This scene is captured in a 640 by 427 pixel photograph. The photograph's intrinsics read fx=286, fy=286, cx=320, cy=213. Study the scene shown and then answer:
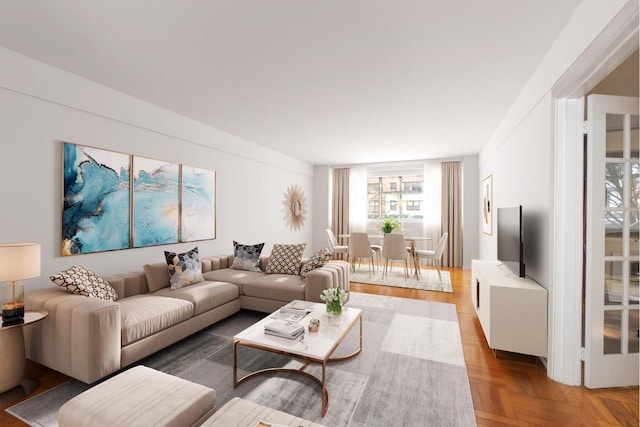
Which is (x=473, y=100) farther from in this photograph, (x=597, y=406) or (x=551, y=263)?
(x=597, y=406)

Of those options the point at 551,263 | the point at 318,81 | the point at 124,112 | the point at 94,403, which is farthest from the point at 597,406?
the point at 124,112

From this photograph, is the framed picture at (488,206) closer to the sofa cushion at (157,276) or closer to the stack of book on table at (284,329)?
the stack of book on table at (284,329)

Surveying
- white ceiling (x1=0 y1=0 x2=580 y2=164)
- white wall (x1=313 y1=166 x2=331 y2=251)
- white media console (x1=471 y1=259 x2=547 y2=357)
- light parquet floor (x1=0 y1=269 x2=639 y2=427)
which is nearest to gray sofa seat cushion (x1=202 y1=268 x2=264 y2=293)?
light parquet floor (x1=0 y1=269 x2=639 y2=427)

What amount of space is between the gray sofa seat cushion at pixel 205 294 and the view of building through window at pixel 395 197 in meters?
4.99

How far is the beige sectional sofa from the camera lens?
1.95m

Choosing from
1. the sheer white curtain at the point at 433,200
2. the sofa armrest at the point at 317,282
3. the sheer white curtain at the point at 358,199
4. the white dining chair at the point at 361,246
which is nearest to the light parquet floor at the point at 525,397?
the sofa armrest at the point at 317,282

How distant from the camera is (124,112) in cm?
313

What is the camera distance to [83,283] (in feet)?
7.61

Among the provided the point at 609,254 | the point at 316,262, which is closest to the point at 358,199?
the point at 316,262

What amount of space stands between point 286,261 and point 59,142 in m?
2.62

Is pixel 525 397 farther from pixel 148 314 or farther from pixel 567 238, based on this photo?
pixel 148 314

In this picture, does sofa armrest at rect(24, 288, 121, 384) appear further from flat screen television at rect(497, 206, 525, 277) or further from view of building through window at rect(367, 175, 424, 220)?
view of building through window at rect(367, 175, 424, 220)

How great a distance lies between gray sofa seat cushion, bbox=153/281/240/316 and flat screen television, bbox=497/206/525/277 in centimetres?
293

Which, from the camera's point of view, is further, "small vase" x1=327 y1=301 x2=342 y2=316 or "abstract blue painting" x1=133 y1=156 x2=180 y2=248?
"abstract blue painting" x1=133 y1=156 x2=180 y2=248
